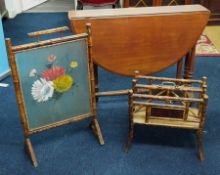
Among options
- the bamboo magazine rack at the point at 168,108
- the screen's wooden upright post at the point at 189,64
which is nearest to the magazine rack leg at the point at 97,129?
the bamboo magazine rack at the point at 168,108

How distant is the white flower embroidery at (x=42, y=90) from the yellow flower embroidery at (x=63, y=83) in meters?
0.03

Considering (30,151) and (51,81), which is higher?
(51,81)

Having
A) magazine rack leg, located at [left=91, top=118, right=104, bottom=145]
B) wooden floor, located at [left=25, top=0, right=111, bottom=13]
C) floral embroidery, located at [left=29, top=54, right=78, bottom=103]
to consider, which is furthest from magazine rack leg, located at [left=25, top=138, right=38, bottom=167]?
wooden floor, located at [left=25, top=0, right=111, bottom=13]

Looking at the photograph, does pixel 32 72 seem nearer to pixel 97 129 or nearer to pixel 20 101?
pixel 20 101

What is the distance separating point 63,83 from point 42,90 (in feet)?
0.43

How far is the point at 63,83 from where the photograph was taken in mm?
1865

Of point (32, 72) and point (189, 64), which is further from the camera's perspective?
point (189, 64)

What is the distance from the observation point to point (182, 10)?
2107mm

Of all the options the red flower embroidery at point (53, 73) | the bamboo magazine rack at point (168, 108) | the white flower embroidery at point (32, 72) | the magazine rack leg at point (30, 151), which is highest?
the white flower embroidery at point (32, 72)

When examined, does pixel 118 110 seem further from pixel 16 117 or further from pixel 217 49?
pixel 217 49

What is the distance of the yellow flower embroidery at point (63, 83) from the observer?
184cm

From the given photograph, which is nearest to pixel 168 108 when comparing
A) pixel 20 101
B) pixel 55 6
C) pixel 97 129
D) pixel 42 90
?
pixel 97 129

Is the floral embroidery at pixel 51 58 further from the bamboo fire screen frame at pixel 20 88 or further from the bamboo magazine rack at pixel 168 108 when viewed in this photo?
the bamboo magazine rack at pixel 168 108

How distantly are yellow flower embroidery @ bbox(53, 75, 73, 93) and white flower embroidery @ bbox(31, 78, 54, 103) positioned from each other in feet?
0.10
